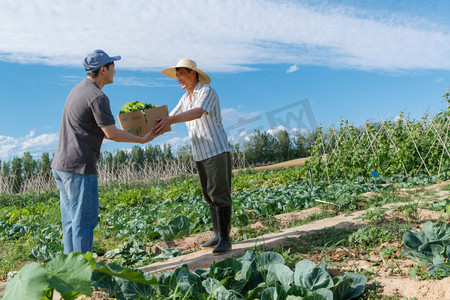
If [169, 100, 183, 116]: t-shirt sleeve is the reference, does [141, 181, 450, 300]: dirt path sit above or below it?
below

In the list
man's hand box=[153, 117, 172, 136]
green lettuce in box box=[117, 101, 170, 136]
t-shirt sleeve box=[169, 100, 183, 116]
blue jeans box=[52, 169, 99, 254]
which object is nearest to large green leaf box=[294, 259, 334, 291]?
blue jeans box=[52, 169, 99, 254]

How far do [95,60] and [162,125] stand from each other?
77cm

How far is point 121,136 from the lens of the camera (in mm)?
2773

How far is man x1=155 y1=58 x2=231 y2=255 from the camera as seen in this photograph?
3168 mm

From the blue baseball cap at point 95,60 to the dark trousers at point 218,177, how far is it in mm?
1225

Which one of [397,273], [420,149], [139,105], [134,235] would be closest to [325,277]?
[397,273]

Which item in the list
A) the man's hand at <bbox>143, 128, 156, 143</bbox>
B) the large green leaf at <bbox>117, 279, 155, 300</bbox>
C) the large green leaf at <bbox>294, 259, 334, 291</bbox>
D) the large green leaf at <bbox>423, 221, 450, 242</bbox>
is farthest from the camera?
the man's hand at <bbox>143, 128, 156, 143</bbox>

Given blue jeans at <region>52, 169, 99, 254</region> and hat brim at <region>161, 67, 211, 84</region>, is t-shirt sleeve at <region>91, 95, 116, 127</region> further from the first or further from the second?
hat brim at <region>161, 67, 211, 84</region>

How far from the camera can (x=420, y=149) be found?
9.41 meters

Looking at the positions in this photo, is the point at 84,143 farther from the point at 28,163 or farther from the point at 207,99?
the point at 28,163

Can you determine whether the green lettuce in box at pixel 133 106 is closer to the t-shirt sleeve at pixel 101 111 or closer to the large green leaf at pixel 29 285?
the t-shirt sleeve at pixel 101 111

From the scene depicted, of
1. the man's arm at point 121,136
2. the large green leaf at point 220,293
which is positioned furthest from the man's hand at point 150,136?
the large green leaf at point 220,293

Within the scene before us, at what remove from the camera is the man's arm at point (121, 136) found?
268cm

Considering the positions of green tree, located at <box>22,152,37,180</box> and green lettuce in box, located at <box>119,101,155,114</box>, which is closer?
green lettuce in box, located at <box>119,101,155,114</box>
